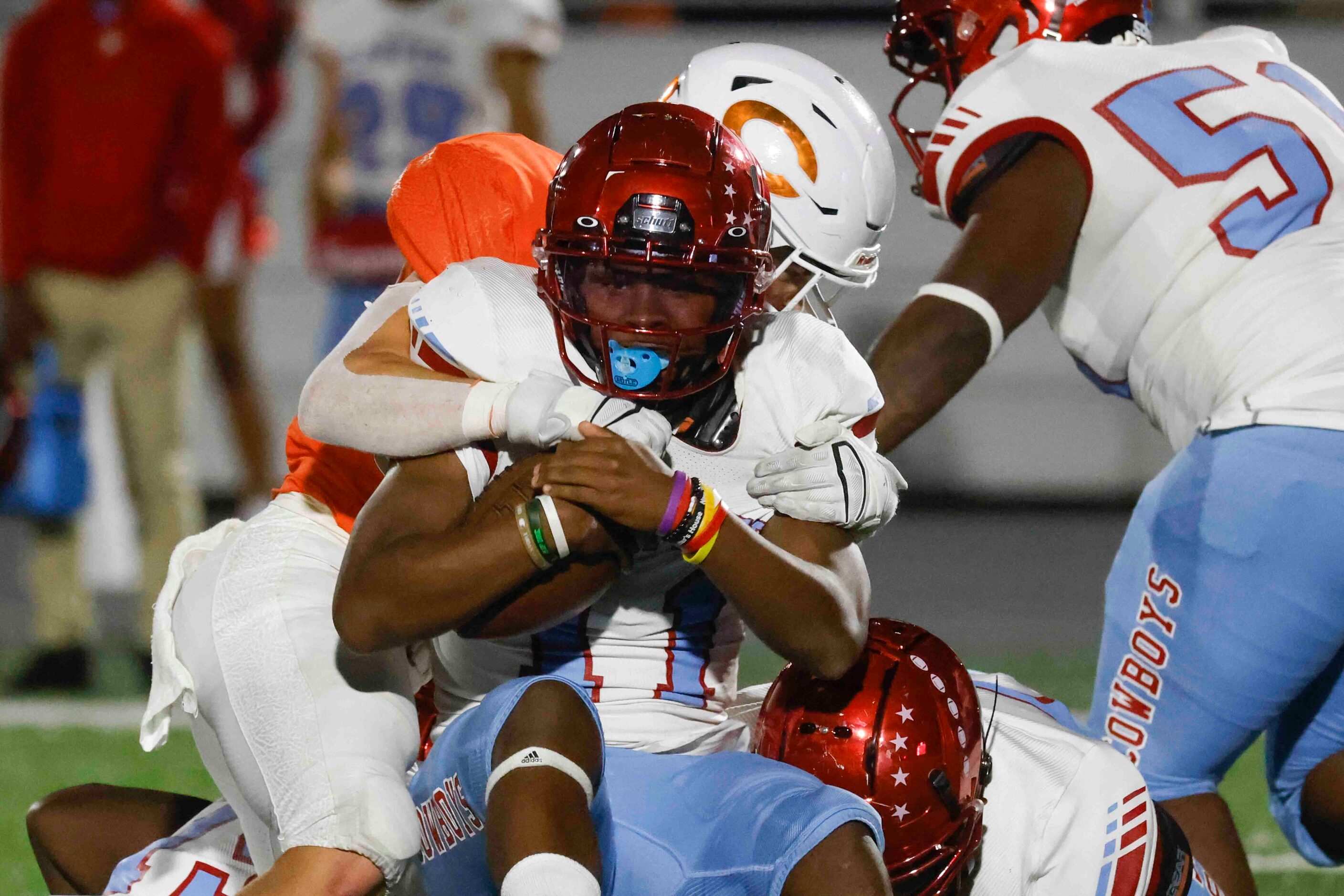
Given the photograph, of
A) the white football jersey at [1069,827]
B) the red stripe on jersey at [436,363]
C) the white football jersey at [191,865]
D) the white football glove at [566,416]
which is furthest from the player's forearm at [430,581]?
the white football jersey at [1069,827]

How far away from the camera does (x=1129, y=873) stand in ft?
7.13

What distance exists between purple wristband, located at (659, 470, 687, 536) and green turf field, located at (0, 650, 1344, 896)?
6.29 feet

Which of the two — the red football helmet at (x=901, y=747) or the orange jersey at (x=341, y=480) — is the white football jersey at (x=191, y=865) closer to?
the orange jersey at (x=341, y=480)

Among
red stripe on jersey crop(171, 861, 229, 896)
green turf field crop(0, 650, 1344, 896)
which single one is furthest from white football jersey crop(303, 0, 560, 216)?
red stripe on jersey crop(171, 861, 229, 896)

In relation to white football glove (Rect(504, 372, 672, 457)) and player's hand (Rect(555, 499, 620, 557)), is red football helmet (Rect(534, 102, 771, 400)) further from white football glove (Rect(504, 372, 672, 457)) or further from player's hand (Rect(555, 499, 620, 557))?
player's hand (Rect(555, 499, 620, 557))

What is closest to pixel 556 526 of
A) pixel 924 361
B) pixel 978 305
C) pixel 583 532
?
pixel 583 532

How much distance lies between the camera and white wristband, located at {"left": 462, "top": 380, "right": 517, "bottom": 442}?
1.95 m

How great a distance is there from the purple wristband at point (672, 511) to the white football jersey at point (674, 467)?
0.21 metres

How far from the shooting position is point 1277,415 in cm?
249

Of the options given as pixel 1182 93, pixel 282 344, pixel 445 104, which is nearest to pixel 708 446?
pixel 1182 93

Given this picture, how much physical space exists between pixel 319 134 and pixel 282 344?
2.55 m

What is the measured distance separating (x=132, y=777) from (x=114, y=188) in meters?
2.35

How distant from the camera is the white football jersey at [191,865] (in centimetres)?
235

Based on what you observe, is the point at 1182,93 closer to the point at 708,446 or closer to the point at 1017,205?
the point at 1017,205
